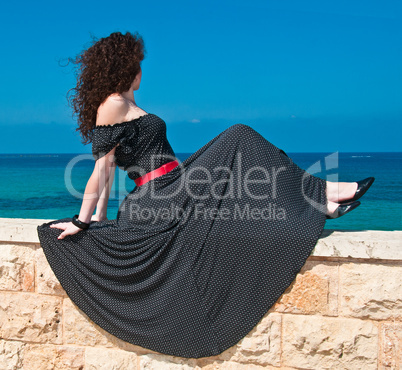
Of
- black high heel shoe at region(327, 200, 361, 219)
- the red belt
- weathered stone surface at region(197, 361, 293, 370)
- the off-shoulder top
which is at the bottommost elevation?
weathered stone surface at region(197, 361, 293, 370)

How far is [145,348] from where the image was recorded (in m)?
2.46

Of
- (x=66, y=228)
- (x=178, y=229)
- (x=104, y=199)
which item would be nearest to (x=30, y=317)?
(x=66, y=228)

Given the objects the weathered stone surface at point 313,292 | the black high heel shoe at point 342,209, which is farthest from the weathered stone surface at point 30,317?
the black high heel shoe at point 342,209

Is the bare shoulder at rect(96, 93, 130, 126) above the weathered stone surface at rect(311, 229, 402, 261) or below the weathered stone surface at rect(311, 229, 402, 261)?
above

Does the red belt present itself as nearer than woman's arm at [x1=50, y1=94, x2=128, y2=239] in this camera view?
No

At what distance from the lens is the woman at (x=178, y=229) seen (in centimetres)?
230

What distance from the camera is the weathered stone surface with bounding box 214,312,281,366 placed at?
7.50 ft

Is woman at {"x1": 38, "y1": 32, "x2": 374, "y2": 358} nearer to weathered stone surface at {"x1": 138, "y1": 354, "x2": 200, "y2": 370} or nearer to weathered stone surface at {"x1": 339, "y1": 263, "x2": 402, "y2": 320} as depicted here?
weathered stone surface at {"x1": 138, "y1": 354, "x2": 200, "y2": 370}

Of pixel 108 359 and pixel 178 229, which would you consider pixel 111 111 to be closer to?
pixel 178 229

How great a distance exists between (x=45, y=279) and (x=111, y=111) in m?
1.09

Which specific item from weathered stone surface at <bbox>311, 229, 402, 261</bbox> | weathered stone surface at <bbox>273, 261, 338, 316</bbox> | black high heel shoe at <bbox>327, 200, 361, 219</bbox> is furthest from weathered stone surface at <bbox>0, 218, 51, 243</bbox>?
black high heel shoe at <bbox>327, 200, 361, 219</bbox>

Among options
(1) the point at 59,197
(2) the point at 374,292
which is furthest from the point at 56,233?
(1) the point at 59,197

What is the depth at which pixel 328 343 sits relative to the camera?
2236mm

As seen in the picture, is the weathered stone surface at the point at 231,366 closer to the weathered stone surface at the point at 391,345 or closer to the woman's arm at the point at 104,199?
the weathered stone surface at the point at 391,345
